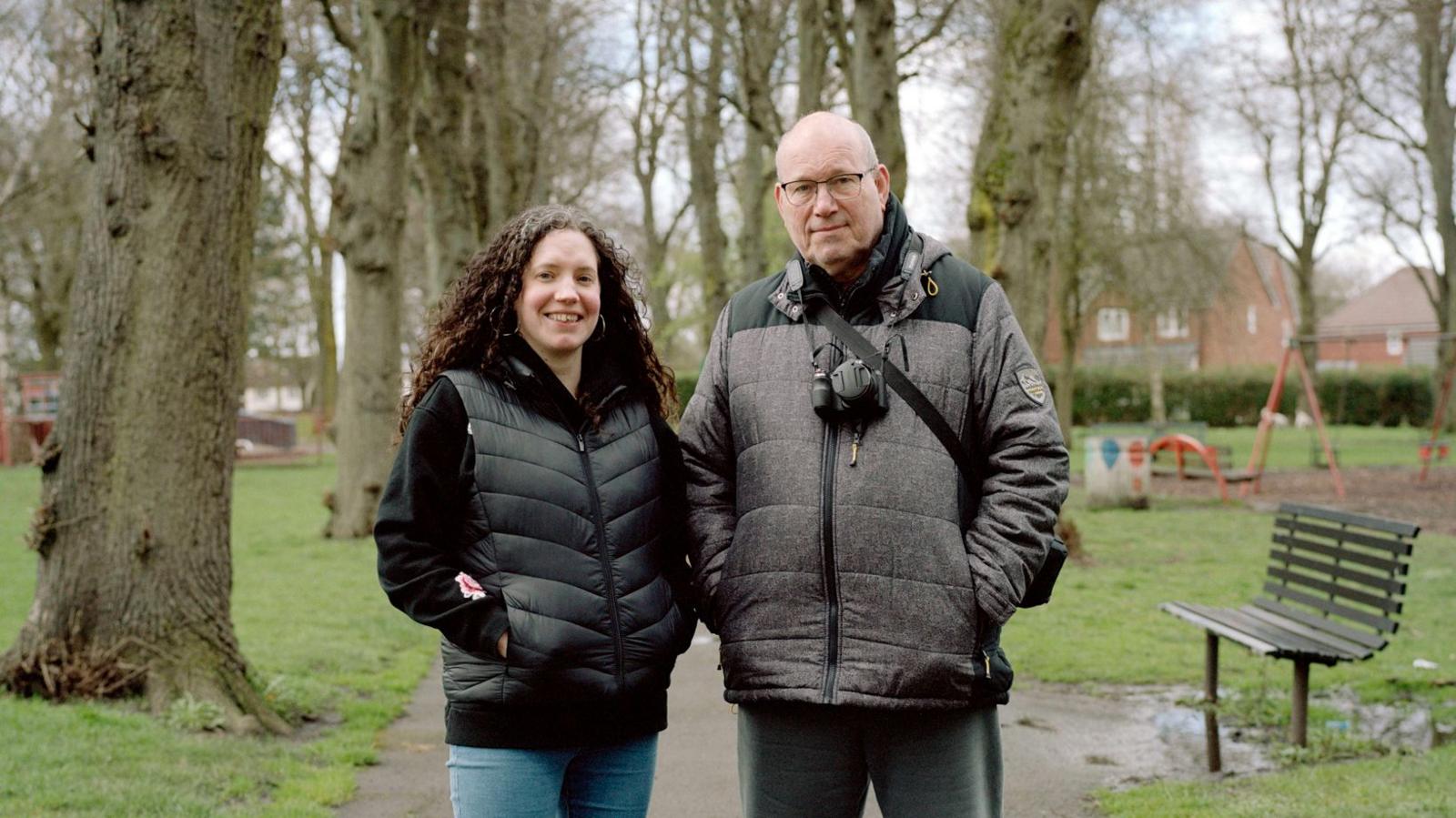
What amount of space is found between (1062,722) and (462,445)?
4723 millimetres

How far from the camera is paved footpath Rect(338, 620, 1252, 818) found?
17.5ft

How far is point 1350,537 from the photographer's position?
21.6 feet

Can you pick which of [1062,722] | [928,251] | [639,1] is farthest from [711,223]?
[928,251]

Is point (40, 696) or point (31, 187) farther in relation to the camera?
point (31, 187)

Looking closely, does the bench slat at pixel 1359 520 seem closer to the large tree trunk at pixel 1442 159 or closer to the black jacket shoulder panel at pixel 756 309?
the black jacket shoulder panel at pixel 756 309

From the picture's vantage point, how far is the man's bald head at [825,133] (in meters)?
3.01

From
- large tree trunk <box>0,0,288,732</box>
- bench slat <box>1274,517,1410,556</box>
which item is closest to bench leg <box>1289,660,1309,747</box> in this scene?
bench slat <box>1274,517,1410,556</box>

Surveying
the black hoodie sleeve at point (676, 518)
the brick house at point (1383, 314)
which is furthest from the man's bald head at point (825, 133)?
the brick house at point (1383, 314)

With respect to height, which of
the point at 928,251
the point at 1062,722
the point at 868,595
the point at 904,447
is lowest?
the point at 1062,722

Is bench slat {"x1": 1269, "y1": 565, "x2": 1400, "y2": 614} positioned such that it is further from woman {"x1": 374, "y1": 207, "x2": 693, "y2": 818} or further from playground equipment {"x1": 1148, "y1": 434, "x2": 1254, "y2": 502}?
playground equipment {"x1": 1148, "y1": 434, "x2": 1254, "y2": 502}

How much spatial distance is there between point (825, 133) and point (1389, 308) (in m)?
76.9

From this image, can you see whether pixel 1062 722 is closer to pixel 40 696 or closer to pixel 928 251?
pixel 928 251

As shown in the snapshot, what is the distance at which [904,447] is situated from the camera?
9.59 feet

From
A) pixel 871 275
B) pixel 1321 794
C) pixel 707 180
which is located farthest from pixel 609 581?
pixel 707 180
